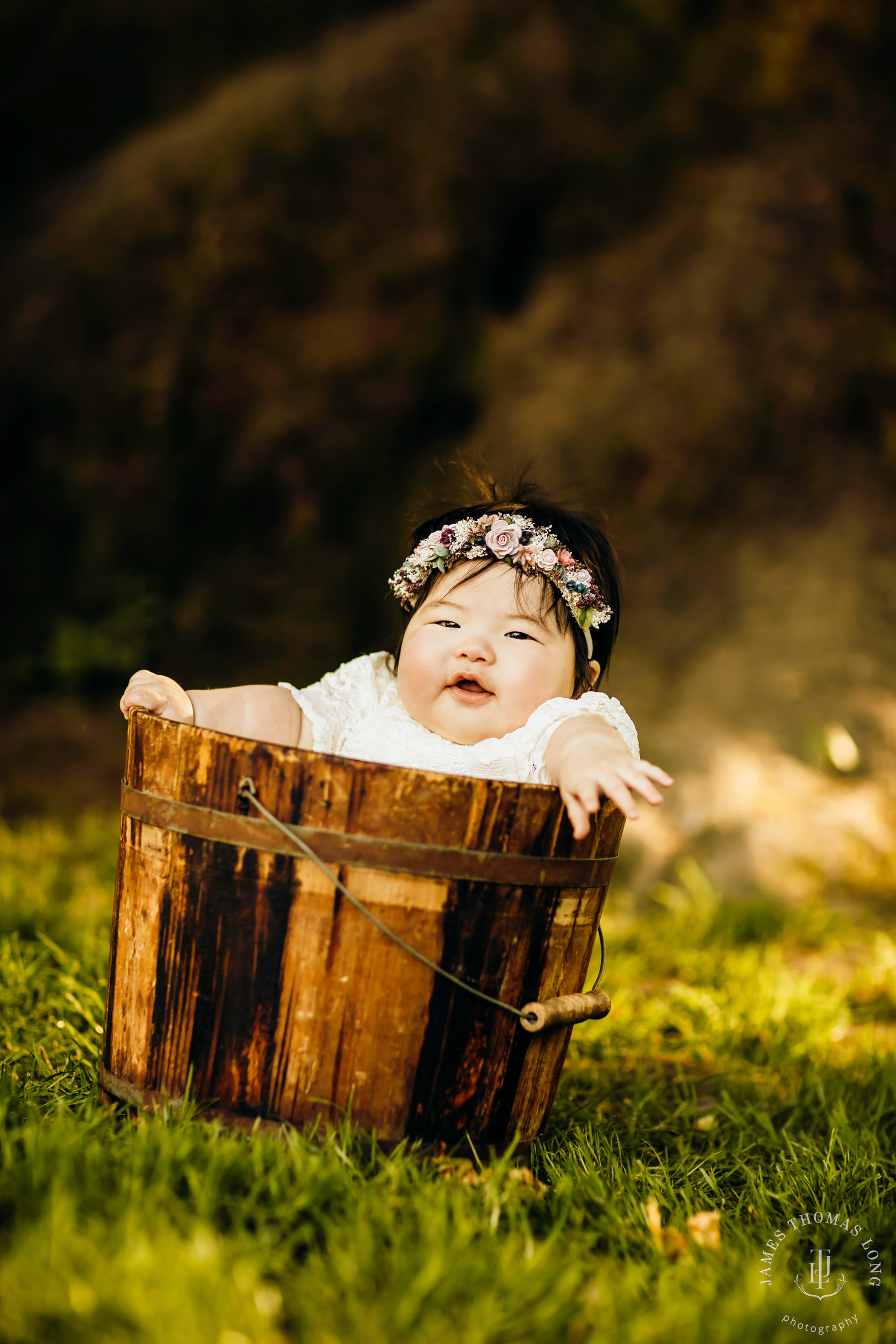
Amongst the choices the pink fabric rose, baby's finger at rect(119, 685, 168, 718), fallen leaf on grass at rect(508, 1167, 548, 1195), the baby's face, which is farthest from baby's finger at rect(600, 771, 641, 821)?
baby's finger at rect(119, 685, 168, 718)

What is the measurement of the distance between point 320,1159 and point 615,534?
4.34 meters

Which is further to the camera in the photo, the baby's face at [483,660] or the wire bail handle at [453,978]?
the baby's face at [483,660]

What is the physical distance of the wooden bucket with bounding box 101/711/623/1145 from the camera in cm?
151

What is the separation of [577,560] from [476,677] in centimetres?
37

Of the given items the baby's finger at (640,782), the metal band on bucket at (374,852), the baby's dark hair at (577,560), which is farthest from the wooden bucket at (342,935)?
the baby's dark hair at (577,560)

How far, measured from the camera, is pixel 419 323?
5789 millimetres

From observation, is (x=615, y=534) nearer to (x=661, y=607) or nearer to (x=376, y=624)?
(x=661, y=607)

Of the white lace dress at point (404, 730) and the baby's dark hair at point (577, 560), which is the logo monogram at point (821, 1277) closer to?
the white lace dress at point (404, 730)

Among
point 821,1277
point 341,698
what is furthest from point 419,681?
point 821,1277

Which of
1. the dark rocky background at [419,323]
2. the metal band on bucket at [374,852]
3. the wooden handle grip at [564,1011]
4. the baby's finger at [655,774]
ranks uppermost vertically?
the dark rocky background at [419,323]

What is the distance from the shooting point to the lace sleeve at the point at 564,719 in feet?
5.98

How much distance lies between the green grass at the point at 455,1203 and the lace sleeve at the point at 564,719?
2.15ft

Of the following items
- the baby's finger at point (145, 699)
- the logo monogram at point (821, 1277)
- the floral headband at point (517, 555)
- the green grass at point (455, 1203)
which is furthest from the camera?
the floral headband at point (517, 555)

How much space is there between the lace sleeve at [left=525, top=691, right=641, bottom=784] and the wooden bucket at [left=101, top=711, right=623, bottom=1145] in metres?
0.24
